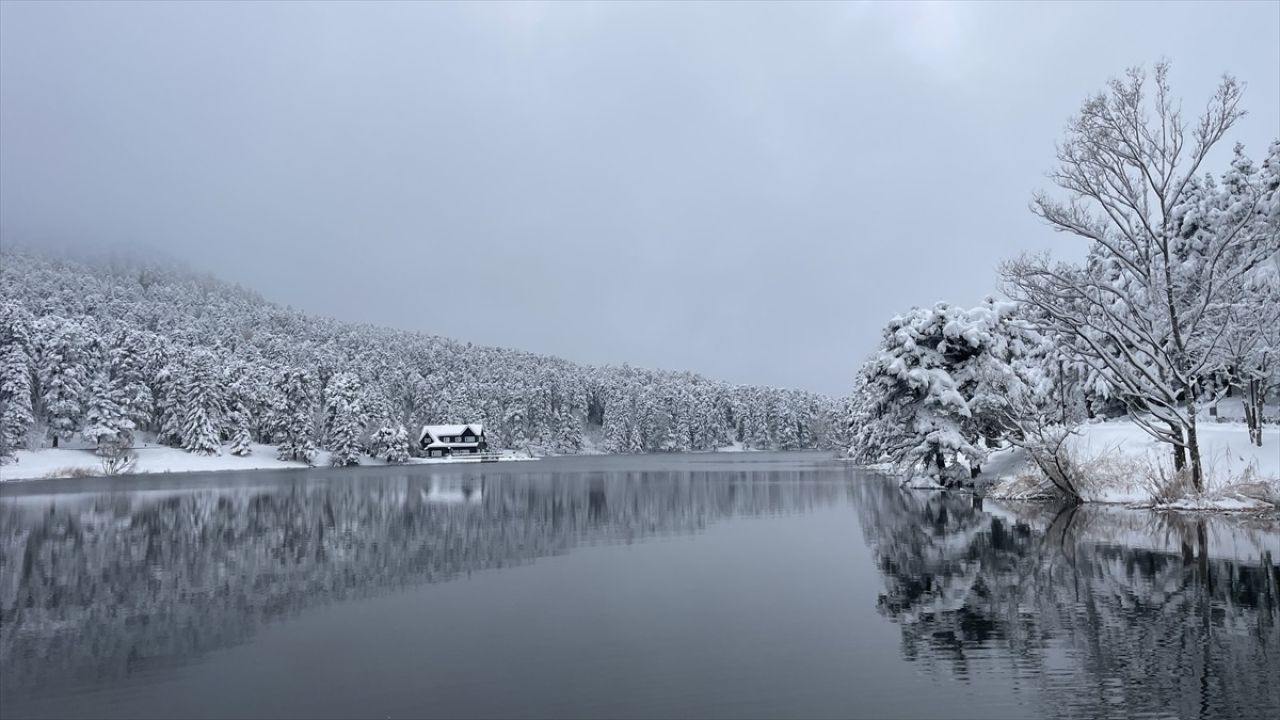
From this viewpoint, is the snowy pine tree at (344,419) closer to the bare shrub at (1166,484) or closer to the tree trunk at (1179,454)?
the bare shrub at (1166,484)

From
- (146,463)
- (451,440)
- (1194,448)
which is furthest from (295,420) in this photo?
(1194,448)

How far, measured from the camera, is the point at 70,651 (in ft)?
38.3

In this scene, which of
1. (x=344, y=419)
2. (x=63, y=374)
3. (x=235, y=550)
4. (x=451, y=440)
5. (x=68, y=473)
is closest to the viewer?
(x=235, y=550)

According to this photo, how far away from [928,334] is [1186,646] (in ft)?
114

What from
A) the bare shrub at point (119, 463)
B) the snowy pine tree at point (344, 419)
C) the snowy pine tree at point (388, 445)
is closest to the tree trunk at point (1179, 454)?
the bare shrub at point (119, 463)

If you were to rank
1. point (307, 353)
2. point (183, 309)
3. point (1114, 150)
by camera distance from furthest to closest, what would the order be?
point (183, 309) < point (307, 353) < point (1114, 150)

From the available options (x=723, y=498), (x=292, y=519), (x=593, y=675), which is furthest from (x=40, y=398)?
(x=593, y=675)

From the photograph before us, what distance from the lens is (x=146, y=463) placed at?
272 feet

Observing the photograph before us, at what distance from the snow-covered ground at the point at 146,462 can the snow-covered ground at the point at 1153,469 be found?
77.6 meters

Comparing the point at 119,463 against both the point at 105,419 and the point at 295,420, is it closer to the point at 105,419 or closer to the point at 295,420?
the point at 105,419

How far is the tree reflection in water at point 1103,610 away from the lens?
9.02 metres

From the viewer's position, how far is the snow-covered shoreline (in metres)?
73.4

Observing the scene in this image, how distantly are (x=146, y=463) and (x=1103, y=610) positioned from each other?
9084 centimetres

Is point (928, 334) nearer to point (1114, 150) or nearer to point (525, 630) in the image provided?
point (1114, 150)
